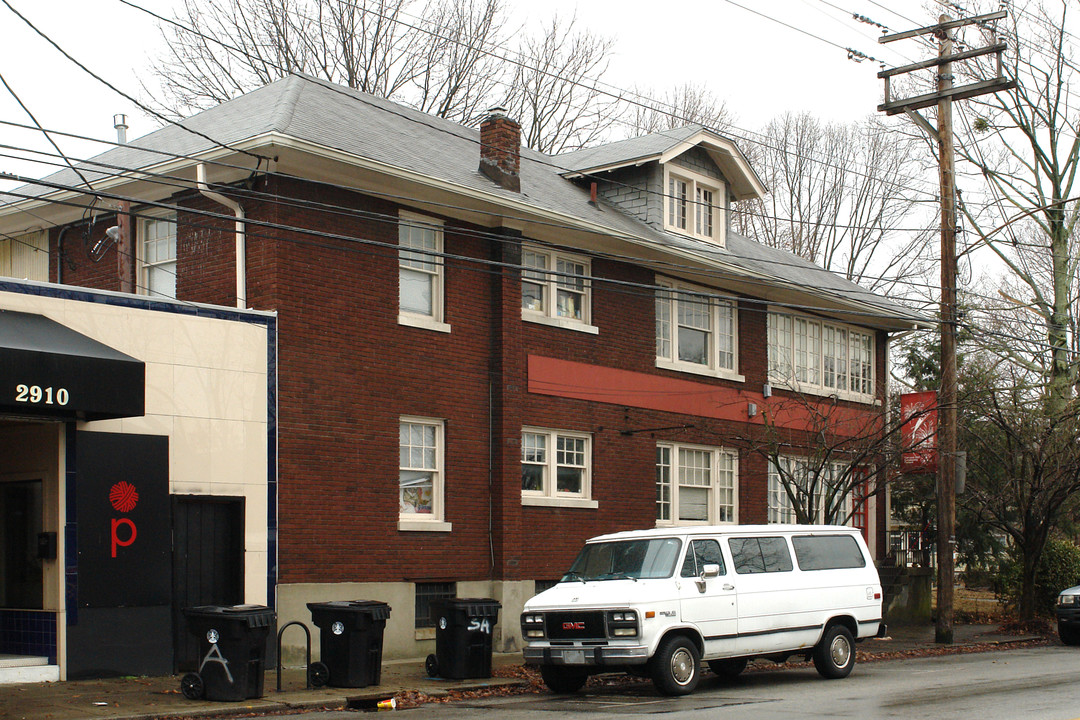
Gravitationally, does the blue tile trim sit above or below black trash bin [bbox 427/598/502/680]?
above

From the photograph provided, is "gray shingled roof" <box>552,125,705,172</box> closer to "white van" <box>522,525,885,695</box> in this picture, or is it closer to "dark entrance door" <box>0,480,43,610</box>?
"white van" <box>522,525,885,695</box>

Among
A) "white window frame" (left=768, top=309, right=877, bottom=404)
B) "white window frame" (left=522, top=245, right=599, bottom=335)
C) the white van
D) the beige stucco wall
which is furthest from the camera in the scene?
"white window frame" (left=768, top=309, right=877, bottom=404)

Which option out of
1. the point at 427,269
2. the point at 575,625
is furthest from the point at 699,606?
the point at 427,269

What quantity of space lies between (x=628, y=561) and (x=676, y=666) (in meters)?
1.46

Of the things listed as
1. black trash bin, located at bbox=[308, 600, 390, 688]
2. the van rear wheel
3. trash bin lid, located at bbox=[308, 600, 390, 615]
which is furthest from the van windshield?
black trash bin, located at bbox=[308, 600, 390, 688]

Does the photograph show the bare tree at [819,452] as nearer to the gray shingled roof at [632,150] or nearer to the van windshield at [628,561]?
the gray shingled roof at [632,150]

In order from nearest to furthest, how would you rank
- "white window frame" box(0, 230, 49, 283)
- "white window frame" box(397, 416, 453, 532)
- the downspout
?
the downspout
"white window frame" box(397, 416, 453, 532)
"white window frame" box(0, 230, 49, 283)

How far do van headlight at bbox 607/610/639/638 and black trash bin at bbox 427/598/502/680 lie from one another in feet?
7.59

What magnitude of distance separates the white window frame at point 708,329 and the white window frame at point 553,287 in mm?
1653

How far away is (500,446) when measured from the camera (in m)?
19.2

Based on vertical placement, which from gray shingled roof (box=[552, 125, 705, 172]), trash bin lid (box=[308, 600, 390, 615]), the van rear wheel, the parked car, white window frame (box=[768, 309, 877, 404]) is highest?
gray shingled roof (box=[552, 125, 705, 172])

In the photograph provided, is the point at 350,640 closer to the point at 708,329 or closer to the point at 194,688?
the point at 194,688

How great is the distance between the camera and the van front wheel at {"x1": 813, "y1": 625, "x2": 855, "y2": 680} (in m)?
15.3

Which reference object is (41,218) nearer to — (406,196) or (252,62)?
(406,196)
